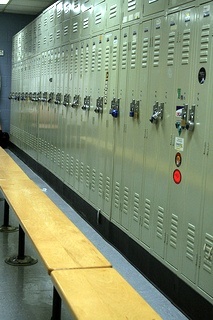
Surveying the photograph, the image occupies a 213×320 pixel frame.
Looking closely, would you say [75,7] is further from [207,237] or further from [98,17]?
[207,237]

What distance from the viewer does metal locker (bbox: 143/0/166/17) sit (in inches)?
154

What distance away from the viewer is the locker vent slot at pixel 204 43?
3.23 meters

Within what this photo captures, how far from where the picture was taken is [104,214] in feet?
17.1

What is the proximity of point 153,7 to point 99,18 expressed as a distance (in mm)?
1504

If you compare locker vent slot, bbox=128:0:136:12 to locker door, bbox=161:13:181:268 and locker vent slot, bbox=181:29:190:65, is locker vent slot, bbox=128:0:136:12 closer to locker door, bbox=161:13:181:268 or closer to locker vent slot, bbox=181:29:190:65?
locker door, bbox=161:13:181:268

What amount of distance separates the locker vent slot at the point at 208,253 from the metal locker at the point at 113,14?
2.47 metres

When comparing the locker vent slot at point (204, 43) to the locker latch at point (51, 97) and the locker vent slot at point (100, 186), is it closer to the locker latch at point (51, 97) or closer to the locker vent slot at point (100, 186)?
the locker vent slot at point (100, 186)

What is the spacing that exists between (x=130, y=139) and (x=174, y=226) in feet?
3.62

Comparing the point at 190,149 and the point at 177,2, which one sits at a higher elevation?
the point at 177,2

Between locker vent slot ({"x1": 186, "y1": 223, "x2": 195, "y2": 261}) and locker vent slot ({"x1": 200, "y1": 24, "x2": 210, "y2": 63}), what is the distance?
1059 millimetres

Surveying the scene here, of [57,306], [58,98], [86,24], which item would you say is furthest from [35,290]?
[58,98]

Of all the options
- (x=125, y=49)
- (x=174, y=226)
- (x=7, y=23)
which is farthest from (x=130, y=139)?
(x=7, y=23)

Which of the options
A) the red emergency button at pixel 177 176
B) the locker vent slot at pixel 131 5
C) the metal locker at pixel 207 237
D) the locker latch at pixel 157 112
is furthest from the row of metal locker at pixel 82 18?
the red emergency button at pixel 177 176

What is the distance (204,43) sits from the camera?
10.7 ft
